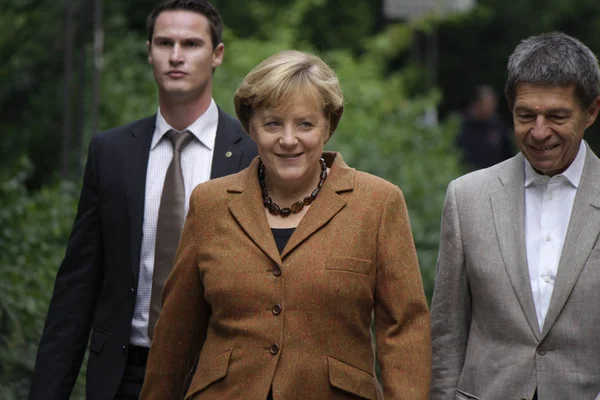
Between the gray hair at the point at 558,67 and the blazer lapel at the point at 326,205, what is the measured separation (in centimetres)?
66

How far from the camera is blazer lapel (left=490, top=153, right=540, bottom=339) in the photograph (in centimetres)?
469

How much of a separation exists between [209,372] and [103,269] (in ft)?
3.69

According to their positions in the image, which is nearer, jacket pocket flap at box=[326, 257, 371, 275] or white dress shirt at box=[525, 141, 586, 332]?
jacket pocket flap at box=[326, 257, 371, 275]

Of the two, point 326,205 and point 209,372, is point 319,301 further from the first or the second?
point 209,372

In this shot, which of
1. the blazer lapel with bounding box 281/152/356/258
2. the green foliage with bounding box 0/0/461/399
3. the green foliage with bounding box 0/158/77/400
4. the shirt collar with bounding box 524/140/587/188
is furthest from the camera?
the green foliage with bounding box 0/0/461/399

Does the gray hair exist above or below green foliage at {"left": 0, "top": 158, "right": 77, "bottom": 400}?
above

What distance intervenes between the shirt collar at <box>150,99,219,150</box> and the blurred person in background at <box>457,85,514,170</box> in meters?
10.8

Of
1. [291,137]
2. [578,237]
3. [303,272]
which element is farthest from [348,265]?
[578,237]

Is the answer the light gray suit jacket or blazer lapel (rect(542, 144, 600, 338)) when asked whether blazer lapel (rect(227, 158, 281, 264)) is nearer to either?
the light gray suit jacket

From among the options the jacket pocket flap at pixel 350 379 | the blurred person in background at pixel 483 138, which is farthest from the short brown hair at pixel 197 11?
the blurred person in background at pixel 483 138

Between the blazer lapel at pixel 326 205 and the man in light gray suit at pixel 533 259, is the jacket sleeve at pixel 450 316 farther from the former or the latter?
the blazer lapel at pixel 326 205

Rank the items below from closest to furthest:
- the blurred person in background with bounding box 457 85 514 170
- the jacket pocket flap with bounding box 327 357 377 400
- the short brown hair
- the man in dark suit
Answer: the jacket pocket flap with bounding box 327 357 377 400 → the man in dark suit → the short brown hair → the blurred person in background with bounding box 457 85 514 170

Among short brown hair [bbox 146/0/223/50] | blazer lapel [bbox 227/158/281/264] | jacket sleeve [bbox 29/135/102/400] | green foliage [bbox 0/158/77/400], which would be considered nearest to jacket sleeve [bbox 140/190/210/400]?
blazer lapel [bbox 227/158/281/264]

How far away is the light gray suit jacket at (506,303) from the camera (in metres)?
4.63
